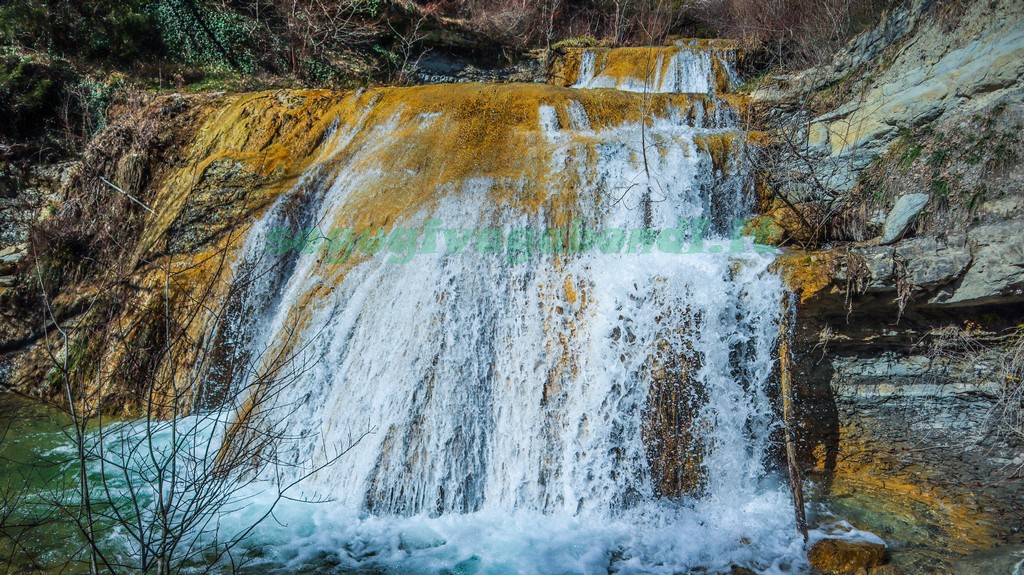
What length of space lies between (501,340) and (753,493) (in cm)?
238

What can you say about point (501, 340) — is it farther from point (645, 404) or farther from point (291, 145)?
point (291, 145)

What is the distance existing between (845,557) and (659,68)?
24.5ft

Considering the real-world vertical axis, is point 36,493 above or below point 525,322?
below

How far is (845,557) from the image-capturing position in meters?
3.78

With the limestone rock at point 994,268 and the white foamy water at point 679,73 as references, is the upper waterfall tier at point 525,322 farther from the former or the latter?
the white foamy water at point 679,73

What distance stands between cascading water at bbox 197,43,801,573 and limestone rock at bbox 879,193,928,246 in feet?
3.27

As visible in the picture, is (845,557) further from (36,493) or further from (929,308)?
(36,493)

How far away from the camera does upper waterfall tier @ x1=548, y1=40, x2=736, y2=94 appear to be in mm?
8805

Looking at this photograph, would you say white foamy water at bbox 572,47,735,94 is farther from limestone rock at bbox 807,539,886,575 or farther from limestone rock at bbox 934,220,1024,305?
limestone rock at bbox 807,539,886,575

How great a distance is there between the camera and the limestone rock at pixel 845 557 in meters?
3.75

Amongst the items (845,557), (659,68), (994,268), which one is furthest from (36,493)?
(659,68)

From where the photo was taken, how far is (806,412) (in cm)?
481

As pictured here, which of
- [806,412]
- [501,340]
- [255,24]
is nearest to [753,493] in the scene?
[806,412]

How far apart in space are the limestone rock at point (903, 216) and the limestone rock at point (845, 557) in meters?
2.33
